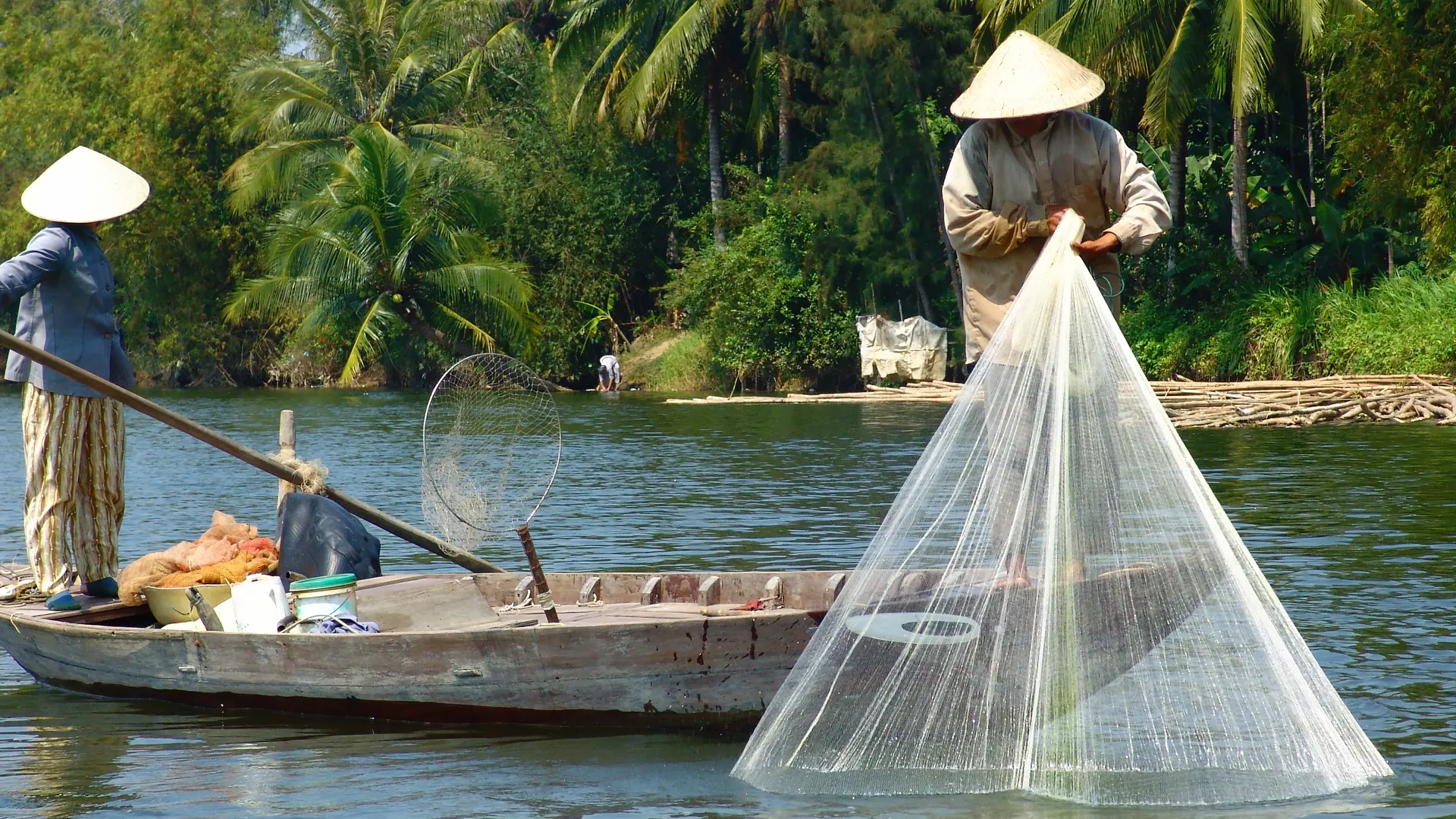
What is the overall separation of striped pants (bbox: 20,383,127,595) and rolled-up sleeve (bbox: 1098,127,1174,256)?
3.98 m

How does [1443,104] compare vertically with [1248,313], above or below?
above

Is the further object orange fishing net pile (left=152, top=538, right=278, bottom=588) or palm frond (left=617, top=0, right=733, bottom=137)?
palm frond (left=617, top=0, right=733, bottom=137)

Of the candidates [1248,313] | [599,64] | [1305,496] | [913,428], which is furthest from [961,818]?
[599,64]

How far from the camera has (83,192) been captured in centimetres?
639

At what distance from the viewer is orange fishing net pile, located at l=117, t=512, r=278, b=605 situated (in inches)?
248

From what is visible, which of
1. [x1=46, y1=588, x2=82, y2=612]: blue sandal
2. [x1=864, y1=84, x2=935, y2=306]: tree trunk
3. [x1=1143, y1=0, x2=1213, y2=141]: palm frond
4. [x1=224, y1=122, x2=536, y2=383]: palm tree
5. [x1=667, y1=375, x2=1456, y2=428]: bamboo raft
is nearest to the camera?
[x1=46, y1=588, x2=82, y2=612]: blue sandal

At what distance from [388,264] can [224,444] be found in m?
26.5

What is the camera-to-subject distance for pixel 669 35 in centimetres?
2956

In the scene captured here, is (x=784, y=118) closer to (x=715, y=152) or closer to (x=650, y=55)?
(x=715, y=152)

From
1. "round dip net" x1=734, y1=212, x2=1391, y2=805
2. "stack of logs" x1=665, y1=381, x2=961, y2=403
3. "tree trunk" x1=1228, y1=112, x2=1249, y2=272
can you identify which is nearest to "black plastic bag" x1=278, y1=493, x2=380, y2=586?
"round dip net" x1=734, y1=212, x2=1391, y2=805

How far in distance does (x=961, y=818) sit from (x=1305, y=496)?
780 cm

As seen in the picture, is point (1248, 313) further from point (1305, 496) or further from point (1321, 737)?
point (1321, 737)

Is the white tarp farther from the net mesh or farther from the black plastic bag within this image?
the black plastic bag

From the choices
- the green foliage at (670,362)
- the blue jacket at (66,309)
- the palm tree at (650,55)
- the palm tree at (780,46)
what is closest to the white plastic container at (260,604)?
the blue jacket at (66,309)
